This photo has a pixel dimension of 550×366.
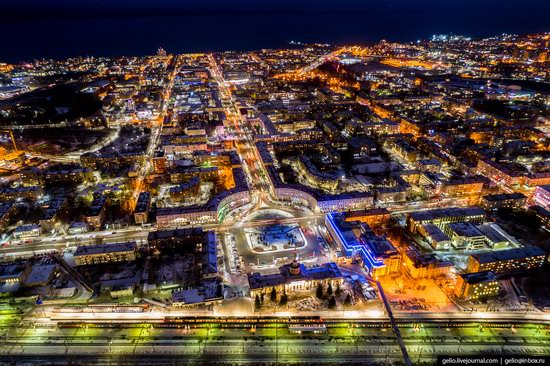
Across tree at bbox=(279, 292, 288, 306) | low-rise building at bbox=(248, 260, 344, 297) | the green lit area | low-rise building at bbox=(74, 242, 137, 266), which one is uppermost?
low-rise building at bbox=(74, 242, 137, 266)

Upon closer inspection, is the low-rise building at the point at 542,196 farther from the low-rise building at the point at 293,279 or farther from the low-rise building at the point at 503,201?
the low-rise building at the point at 293,279

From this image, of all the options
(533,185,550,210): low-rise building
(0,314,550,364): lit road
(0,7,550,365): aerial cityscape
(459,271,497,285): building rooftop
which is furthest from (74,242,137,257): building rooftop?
(533,185,550,210): low-rise building

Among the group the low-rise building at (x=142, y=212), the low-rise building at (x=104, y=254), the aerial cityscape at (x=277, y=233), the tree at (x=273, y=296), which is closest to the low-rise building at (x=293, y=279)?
the aerial cityscape at (x=277, y=233)

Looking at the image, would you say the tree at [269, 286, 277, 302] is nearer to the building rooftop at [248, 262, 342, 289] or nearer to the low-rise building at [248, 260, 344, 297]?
the low-rise building at [248, 260, 344, 297]

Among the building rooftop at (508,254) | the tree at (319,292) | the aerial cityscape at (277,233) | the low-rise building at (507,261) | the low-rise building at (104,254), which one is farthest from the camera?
the low-rise building at (104,254)

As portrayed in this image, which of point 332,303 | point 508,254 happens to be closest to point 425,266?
point 508,254

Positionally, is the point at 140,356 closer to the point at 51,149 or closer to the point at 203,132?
the point at 203,132
